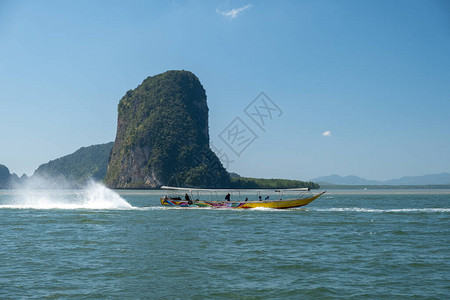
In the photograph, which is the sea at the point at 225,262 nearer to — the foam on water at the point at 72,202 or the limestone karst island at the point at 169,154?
the foam on water at the point at 72,202

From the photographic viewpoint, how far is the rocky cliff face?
16688cm

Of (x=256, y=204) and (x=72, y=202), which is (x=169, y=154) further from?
(x=256, y=204)

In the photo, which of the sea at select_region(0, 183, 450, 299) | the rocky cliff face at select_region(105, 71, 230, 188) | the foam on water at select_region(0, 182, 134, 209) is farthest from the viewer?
the rocky cliff face at select_region(105, 71, 230, 188)

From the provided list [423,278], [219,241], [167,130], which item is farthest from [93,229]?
[167,130]

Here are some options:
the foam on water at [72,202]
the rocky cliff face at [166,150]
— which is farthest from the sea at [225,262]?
the rocky cliff face at [166,150]

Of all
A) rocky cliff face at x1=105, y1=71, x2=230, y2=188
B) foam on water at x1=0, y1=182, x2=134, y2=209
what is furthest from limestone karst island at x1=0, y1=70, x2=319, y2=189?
foam on water at x1=0, y1=182, x2=134, y2=209

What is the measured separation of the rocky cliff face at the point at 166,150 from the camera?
167 metres

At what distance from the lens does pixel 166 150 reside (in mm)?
173125

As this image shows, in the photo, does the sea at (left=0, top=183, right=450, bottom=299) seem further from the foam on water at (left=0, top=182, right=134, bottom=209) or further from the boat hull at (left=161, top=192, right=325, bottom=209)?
the foam on water at (left=0, top=182, right=134, bottom=209)

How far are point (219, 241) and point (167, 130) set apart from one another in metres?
161

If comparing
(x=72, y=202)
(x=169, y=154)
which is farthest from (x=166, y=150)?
(x=72, y=202)

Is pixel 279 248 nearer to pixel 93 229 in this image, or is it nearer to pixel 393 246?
pixel 393 246

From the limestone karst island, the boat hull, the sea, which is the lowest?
the sea

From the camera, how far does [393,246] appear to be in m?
22.5
